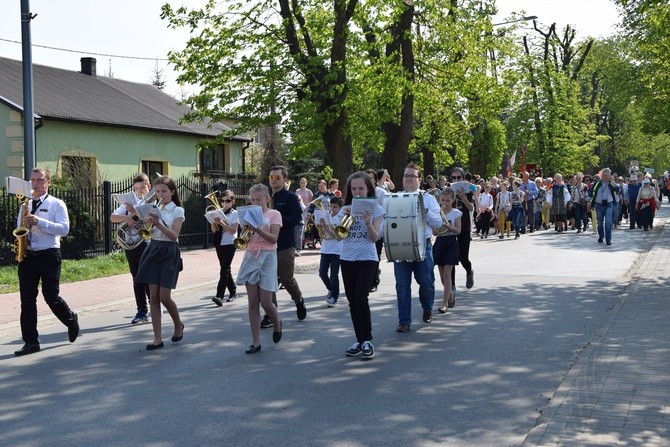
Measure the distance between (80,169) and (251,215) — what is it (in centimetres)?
2115

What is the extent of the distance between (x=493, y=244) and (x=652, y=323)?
44.6 feet

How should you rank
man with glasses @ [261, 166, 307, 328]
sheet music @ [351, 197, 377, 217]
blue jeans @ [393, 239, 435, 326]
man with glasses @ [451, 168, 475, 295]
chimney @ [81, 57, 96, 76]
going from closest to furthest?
sheet music @ [351, 197, 377, 217]
blue jeans @ [393, 239, 435, 326]
man with glasses @ [261, 166, 307, 328]
man with glasses @ [451, 168, 475, 295]
chimney @ [81, 57, 96, 76]

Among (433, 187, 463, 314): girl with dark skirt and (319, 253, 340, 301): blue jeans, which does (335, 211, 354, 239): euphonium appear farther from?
(319, 253, 340, 301): blue jeans

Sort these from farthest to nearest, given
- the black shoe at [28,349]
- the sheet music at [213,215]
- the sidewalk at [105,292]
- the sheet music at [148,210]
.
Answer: the sidewalk at [105,292], the sheet music at [213,215], the black shoe at [28,349], the sheet music at [148,210]

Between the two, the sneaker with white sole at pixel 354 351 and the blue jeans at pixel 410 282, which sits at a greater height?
the blue jeans at pixel 410 282

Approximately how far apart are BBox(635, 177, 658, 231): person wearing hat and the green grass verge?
16320 millimetres

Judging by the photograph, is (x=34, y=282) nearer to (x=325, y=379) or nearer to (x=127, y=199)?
(x=127, y=199)

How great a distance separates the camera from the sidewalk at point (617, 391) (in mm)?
5406

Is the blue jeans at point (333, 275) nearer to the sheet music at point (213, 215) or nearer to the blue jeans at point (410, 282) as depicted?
the sheet music at point (213, 215)

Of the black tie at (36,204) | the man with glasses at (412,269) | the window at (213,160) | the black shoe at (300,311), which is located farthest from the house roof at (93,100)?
the black tie at (36,204)

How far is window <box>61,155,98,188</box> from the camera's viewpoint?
87.5ft

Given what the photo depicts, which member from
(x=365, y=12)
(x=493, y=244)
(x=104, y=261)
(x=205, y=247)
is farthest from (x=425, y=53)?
(x=104, y=261)

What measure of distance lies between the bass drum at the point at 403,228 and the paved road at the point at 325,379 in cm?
89

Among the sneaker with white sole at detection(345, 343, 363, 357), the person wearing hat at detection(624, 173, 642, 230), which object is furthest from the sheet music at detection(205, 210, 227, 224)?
the person wearing hat at detection(624, 173, 642, 230)
